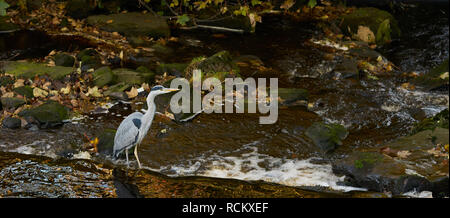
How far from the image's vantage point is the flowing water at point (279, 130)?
6836mm

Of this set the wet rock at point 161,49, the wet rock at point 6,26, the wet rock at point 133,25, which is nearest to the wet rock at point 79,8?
the wet rock at point 133,25

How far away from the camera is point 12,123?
25.5 feet

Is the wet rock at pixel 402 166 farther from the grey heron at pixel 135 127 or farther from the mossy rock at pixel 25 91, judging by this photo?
the mossy rock at pixel 25 91

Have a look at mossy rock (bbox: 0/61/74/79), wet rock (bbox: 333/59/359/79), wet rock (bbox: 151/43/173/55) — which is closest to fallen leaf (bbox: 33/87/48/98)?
mossy rock (bbox: 0/61/74/79)

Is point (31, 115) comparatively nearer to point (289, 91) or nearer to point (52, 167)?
point (52, 167)

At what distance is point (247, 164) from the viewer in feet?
22.7

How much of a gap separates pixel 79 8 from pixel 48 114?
666 cm

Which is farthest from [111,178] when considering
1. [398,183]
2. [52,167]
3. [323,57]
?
[323,57]

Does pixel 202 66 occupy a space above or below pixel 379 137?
above

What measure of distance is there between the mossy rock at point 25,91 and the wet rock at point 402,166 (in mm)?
5214

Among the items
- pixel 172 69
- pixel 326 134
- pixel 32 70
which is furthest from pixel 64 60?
pixel 326 134

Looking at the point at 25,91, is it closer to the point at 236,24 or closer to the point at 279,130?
the point at 279,130

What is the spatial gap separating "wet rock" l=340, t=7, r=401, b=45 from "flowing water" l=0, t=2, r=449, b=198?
1453 millimetres

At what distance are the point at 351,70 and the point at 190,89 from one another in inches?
138
